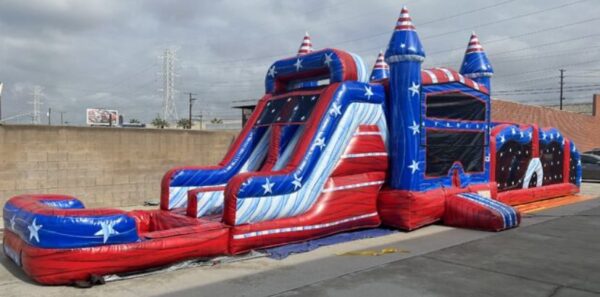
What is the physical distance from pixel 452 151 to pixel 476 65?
2995 millimetres

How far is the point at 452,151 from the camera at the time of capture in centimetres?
955

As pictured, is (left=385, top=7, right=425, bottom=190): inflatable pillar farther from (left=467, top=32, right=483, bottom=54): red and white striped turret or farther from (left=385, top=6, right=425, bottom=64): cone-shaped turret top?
(left=467, top=32, right=483, bottom=54): red and white striped turret

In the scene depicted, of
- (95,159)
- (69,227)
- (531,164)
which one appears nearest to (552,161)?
(531,164)

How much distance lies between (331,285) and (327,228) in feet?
7.67

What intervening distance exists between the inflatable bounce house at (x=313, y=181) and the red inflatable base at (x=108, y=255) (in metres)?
0.01

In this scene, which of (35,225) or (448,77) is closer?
(35,225)

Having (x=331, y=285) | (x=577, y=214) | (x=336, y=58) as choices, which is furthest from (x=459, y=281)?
(x=577, y=214)

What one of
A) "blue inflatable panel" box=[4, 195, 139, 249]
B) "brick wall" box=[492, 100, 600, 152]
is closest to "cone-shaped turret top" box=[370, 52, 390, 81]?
"blue inflatable panel" box=[4, 195, 139, 249]

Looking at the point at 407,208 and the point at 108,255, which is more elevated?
the point at 407,208

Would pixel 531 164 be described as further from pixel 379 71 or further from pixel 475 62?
pixel 379 71

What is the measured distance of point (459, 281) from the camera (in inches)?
213

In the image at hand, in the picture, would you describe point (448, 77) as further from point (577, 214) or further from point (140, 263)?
point (140, 263)

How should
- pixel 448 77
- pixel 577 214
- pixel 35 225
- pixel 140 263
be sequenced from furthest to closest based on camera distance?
pixel 577 214
pixel 448 77
pixel 140 263
pixel 35 225

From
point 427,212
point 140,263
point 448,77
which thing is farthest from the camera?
point 448,77
